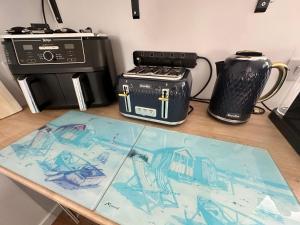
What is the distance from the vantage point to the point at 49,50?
0.60 m

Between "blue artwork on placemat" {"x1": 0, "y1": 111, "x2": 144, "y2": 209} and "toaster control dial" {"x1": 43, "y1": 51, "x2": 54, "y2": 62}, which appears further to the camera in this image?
"toaster control dial" {"x1": 43, "y1": 51, "x2": 54, "y2": 62}

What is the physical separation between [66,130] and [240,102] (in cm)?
68

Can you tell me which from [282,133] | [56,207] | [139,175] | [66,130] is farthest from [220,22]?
[56,207]

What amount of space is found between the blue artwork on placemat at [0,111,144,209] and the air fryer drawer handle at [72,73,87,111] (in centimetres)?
7

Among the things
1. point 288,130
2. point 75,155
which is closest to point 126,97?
point 75,155

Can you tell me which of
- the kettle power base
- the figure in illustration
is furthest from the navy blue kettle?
the figure in illustration

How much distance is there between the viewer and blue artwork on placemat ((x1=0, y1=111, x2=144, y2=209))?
0.39 metres

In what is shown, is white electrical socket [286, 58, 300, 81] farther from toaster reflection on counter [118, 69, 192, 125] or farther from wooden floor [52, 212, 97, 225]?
wooden floor [52, 212, 97, 225]

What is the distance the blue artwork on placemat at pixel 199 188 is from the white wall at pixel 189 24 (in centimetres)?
43

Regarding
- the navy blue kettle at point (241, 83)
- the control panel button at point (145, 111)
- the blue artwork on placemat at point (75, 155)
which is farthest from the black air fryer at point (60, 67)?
the navy blue kettle at point (241, 83)

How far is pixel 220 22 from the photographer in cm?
63

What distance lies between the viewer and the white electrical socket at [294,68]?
592 millimetres

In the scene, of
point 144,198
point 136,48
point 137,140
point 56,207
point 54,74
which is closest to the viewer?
point 144,198

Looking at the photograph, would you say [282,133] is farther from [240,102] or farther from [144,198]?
[144,198]
